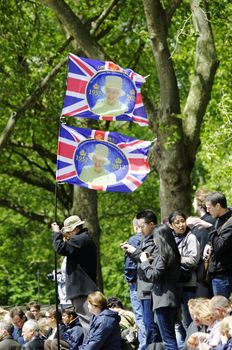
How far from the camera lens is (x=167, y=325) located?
1167 cm

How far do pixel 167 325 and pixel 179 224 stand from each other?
1310 mm

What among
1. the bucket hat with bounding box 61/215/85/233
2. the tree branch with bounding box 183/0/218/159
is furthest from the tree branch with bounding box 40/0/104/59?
the bucket hat with bounding box 61/215/85/233

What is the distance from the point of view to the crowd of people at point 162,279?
1143 cm

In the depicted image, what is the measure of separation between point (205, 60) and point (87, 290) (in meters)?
5.87

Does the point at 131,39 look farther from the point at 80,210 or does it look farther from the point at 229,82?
the point at 80,210

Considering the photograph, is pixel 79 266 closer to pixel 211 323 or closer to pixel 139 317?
pixel 139 317

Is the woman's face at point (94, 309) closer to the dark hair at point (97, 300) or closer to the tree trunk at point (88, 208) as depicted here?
the dark hair at point (97, 300)

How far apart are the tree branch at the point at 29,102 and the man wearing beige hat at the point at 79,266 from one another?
10.4 meters

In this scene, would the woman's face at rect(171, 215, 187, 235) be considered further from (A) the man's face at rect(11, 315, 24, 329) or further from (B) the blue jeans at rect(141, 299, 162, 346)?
(A) the man's face at rect(11, 315, 24, 329)

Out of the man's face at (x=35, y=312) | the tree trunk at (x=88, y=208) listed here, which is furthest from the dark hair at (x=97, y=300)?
the tree trunk at (x=88, y=208)

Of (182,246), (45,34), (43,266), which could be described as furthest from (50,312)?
(43,266)

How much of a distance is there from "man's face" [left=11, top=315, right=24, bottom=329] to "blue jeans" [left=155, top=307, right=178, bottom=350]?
4.67 metres

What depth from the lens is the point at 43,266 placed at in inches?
1767

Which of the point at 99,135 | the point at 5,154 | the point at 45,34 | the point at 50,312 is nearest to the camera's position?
the point at 99,135
